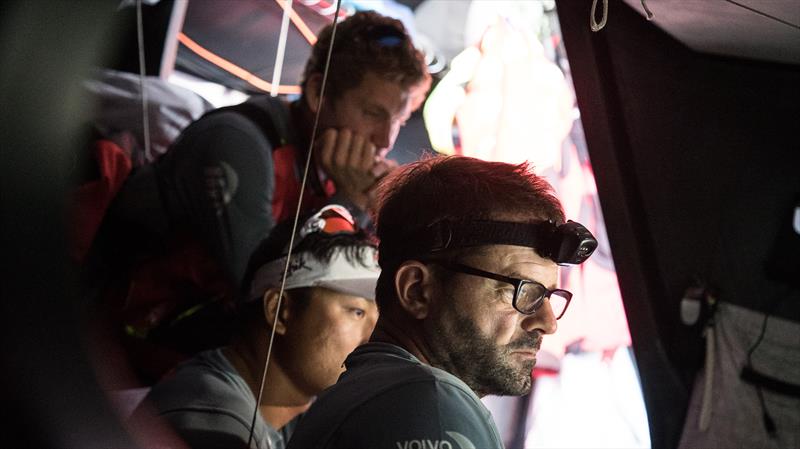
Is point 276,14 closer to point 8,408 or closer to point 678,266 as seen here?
point 8,408

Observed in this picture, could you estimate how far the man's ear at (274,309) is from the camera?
1.30 metres

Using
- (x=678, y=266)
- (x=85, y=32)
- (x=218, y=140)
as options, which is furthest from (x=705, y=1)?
(x=85, y=32)

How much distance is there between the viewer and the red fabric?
1134 mm

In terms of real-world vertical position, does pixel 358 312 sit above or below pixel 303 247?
below

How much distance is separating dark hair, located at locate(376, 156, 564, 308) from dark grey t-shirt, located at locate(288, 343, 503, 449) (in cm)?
20

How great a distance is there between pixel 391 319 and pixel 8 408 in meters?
0.50

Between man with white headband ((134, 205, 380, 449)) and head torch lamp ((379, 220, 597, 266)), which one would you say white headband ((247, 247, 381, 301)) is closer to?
man with white headband ((134, 205, 380, 449))

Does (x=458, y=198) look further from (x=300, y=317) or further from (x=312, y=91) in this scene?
(x=312, y=91)

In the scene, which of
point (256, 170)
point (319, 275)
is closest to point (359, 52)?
point (256, 170)

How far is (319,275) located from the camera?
1303mm

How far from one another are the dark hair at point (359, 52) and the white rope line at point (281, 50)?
2.9 inches

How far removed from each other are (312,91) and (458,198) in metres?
0.55

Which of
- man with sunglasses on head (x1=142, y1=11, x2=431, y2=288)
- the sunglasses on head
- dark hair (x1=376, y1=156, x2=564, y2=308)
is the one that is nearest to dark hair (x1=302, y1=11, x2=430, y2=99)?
man with sunglasses on head (x1=142, y1=11, x2=431, y2=288)

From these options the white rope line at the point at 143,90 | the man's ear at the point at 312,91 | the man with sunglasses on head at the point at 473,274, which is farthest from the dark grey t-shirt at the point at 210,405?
the man's ear at the point at 312,91
